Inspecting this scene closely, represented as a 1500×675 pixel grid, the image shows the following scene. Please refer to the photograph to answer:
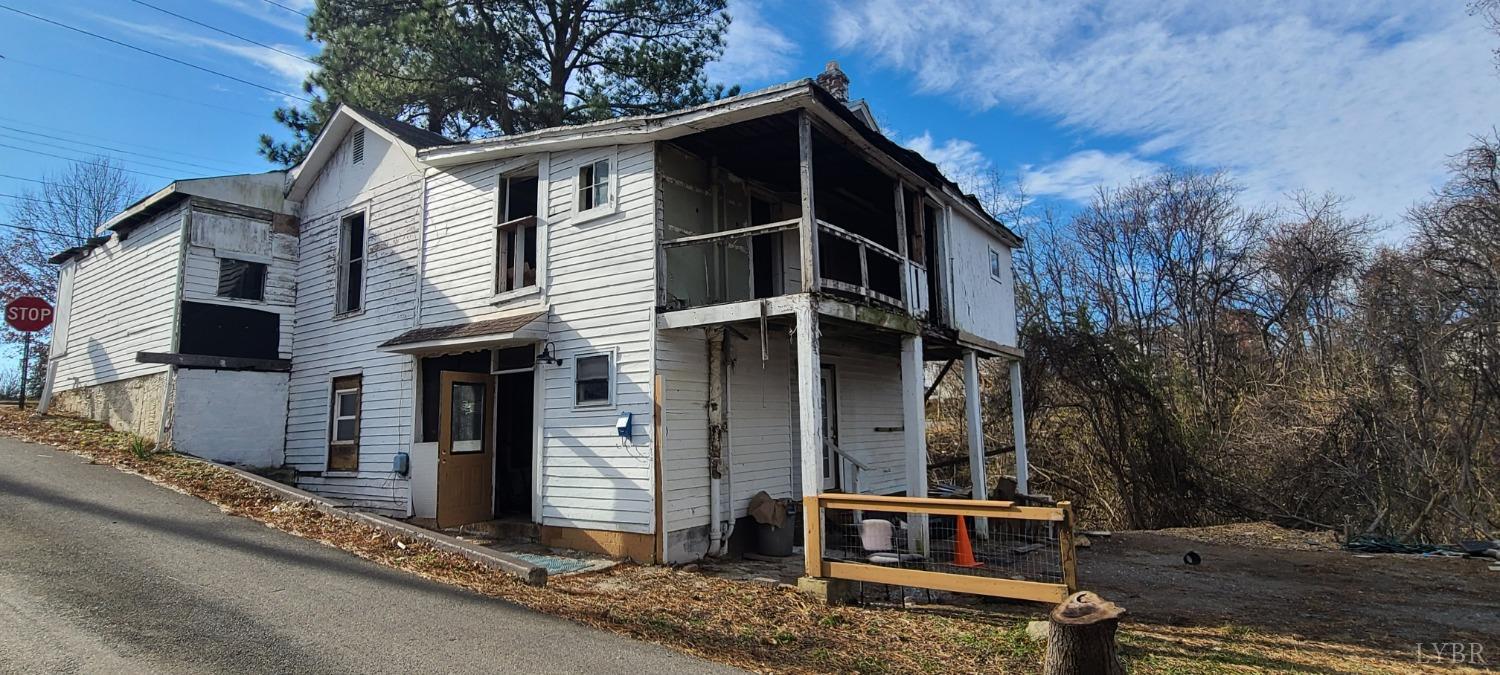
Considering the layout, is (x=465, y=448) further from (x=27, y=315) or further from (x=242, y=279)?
(x=27, y=315)

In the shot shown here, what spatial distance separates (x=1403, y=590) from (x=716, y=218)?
378 inches

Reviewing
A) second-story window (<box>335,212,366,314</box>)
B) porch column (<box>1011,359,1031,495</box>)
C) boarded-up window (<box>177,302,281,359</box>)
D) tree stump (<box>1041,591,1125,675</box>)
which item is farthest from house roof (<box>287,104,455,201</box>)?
tree stump (<box>1041,591,1125,675</box>)

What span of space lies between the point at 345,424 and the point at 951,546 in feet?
32.2

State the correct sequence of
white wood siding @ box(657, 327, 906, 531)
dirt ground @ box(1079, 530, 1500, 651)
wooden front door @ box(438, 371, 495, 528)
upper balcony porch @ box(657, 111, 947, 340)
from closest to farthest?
dirt ground @ box(1079, 530, 1500, 651), upper balcony porch @ box(657, 111, 947, 340), white wood siding @ box(657, 327, 906, 531), wooden front door @ box(438, 371, 495, 528)

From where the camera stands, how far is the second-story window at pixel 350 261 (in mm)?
13422

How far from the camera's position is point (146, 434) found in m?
13.1

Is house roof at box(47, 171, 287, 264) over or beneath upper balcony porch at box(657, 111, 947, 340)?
over

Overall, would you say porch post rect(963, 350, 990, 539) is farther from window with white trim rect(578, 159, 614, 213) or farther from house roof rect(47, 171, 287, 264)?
house roof rect(47, 171, 287, 264)

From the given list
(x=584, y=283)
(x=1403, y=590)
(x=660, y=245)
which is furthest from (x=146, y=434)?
(x=1403, y=590)

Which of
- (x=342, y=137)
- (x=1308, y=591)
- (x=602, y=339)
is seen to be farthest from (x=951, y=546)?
(x=342, y=137)

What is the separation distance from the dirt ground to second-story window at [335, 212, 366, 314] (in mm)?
12237

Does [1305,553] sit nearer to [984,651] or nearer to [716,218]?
[984,651]

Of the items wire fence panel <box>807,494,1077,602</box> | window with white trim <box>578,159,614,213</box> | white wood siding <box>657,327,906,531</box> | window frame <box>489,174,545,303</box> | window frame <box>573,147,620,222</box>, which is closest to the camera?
wire fence panel <box>807,494,1077,602</box>

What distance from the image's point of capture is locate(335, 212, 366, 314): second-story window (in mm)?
13422
